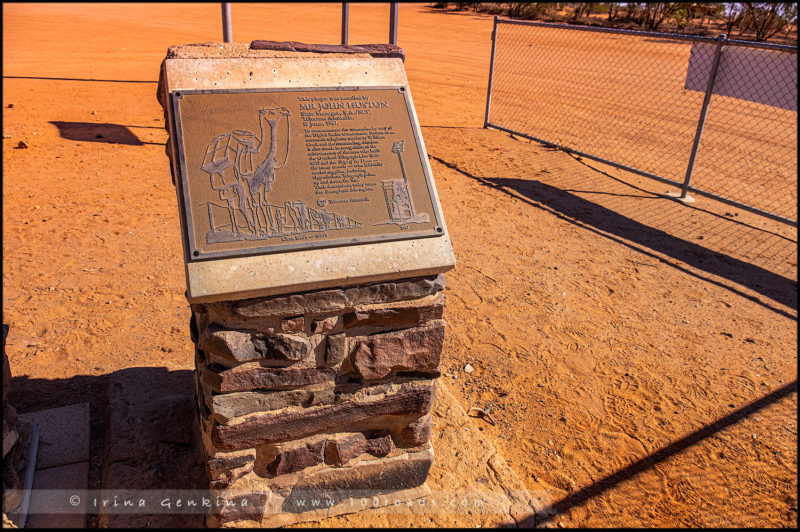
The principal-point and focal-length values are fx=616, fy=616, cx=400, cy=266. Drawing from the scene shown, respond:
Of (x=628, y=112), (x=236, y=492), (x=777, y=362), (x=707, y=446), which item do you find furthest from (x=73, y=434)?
(x=628, y=112)

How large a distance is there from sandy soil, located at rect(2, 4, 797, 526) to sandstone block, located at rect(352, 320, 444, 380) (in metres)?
1.03

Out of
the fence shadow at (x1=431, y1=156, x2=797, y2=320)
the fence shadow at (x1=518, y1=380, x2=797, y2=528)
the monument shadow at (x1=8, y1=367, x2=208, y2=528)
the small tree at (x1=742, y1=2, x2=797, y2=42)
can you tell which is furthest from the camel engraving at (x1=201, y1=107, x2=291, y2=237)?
the small tree at (x1=742, y1=2, x2=797, y2=42)

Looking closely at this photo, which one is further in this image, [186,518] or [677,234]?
[677,234]

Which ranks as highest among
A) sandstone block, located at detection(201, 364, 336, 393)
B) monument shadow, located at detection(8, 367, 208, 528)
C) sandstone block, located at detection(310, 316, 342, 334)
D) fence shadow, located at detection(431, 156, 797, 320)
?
sandstone block, located at detection(310, 316, 342, 334)

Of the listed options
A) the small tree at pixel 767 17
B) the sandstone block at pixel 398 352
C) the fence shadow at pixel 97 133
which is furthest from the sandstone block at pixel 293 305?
the small tree at pixel 767 17

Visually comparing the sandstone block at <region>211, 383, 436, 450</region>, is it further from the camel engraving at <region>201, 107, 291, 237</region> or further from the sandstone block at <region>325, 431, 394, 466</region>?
the camel engraving at <region>201, 107, 291, 237</region>

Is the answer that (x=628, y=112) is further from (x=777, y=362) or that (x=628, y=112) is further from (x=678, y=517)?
(x=678, y=517)

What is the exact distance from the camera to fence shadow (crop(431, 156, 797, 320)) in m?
5.61

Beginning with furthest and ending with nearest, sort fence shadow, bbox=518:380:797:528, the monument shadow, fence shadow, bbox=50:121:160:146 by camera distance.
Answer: fence shadow, bbox=50:121:160:146 → fence shadow, bbox=518:380:797:528 → the monument shadow

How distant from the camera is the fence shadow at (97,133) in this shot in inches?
332

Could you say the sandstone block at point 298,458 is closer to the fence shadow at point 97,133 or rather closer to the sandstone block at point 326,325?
the sandstone block at point 326,325

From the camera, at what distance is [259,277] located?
2439 mm

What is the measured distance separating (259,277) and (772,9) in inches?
1088

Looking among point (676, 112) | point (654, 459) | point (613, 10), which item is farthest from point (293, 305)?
point (613, 10)
